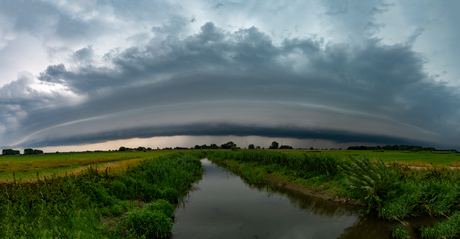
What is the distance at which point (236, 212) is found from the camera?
13484 mm

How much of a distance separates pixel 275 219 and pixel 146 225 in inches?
267

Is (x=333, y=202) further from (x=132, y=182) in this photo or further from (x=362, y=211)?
(x=132, y=182)

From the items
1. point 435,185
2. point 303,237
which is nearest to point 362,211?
point 435,185

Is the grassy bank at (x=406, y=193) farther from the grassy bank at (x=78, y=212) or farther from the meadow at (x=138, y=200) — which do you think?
the grassy bank at (x=78, y=212)

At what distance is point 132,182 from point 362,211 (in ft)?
47.8

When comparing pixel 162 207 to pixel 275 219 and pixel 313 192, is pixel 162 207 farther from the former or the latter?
pixel 313 192

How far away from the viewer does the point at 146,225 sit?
915cm

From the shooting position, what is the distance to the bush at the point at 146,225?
8914mm

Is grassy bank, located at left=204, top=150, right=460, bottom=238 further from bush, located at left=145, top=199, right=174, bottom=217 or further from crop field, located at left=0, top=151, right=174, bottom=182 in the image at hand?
crop field, located at left=0, top=151, right=174, bottom=182

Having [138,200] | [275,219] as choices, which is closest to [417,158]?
[275,219]

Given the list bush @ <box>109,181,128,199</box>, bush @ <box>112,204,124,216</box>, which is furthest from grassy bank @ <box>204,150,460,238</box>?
bush @ <box>109,181,128,199</box>

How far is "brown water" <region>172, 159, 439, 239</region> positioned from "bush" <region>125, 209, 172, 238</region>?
791 millimetres

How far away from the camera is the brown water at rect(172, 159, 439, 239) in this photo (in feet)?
33.3

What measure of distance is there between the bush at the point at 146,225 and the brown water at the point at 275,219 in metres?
0.79
